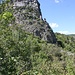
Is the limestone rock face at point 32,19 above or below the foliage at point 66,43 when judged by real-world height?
above

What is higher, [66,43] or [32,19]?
[32,19]

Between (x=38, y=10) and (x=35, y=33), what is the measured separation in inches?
913

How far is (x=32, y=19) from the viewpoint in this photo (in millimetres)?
117938

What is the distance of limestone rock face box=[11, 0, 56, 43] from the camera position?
111 metres

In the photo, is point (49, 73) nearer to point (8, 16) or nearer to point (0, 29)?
point (0, 29)

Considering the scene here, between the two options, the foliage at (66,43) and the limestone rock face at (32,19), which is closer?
the limestone rock face at (32,19)

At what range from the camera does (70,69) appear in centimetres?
2323

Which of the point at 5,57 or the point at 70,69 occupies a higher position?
the point at 5,57

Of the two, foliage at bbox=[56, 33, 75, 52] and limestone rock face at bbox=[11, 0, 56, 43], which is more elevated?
limestone rock face at bbox=[11, 0, 56, 43]

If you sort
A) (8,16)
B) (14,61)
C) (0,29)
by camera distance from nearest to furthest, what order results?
1. (14,61)
2. (8,16)
3. (0,29)

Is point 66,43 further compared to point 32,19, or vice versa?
point 66,43

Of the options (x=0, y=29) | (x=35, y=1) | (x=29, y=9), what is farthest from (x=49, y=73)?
(x=35, y=1)

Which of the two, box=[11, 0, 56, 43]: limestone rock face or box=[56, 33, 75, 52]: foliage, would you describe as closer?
box=[11, 0, 56, 43]: limestone rock face

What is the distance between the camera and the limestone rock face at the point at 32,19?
11119 cm
